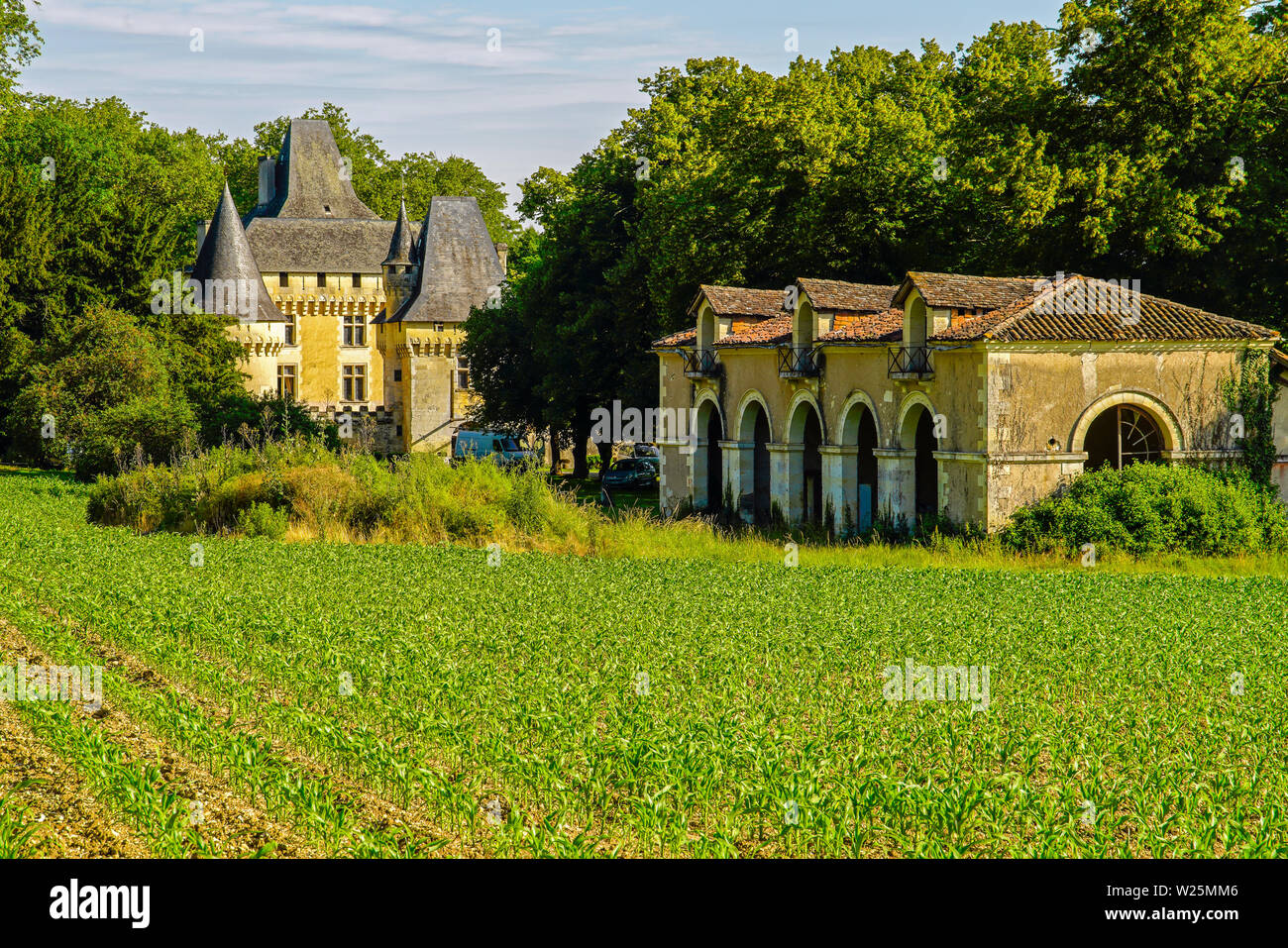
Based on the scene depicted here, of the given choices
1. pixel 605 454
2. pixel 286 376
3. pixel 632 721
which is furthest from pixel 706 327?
pixel 286 376

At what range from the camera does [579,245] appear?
1996 inches

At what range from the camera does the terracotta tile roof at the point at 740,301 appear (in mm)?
37312

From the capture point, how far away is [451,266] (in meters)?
68.4

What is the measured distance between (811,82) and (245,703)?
Answer: 117ft

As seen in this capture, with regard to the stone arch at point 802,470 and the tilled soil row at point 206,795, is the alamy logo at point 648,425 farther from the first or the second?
the tilled soil row at point 206,795

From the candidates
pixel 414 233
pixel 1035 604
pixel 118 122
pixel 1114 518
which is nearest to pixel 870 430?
pixel 1114 518

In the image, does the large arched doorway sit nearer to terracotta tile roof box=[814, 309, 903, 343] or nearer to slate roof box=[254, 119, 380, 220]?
terracotta tile roof box=[814, 309, 903, 343]

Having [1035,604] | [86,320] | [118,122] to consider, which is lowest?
[1035,604]

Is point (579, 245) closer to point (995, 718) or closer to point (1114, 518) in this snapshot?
point (1114, 518)

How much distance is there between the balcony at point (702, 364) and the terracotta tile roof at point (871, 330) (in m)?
5.62

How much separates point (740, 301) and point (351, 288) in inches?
1604

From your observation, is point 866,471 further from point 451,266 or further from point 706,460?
point 451,266

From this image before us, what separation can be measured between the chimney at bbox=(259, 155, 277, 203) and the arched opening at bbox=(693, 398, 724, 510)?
45.1 meters

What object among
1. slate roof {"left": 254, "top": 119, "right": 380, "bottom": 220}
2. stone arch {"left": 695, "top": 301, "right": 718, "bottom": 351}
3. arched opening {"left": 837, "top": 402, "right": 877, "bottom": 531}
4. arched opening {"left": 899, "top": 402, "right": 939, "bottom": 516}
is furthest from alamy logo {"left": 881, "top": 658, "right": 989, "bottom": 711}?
slate roof {"left": 254, "top": 119, "right": 380, "bottom": 220}
